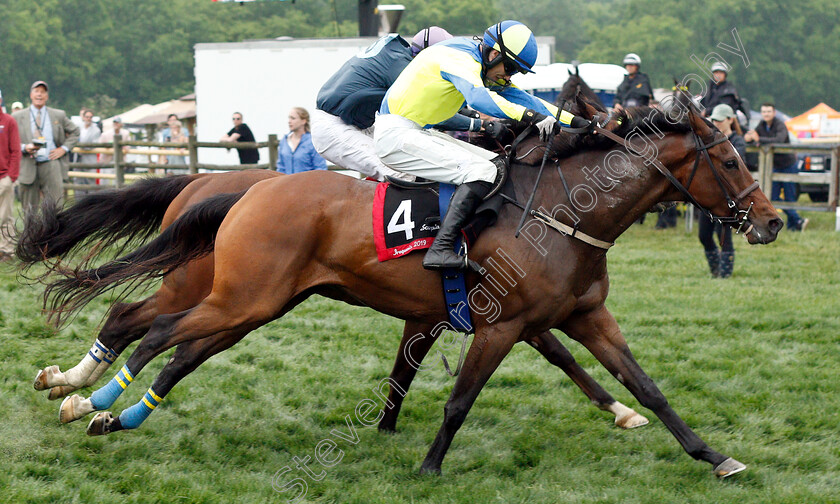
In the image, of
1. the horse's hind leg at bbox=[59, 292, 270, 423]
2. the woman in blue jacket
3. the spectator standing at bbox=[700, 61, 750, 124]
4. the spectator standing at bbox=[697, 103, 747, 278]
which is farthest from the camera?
the spectator standing at bbox=[700, 61, 750, 124]

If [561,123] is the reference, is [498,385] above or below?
below

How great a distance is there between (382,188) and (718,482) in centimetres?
220

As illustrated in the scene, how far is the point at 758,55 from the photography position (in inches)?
1911

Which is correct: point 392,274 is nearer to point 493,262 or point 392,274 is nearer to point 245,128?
point 493,262

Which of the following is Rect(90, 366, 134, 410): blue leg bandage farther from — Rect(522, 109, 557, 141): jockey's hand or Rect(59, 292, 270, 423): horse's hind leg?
Rect(522, 109, 557, 141): jockey's hand

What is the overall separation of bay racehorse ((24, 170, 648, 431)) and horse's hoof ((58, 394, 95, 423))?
0.36 meters

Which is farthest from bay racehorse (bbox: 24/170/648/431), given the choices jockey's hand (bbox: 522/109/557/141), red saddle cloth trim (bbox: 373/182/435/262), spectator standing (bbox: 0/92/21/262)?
spectator standing (bbox: 0/92/21/262)

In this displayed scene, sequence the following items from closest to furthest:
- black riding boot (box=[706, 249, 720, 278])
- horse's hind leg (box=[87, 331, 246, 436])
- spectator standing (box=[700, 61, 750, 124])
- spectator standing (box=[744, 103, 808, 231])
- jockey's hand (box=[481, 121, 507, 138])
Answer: horse's hind leg (box=[87, 331, 246, 436]) < jockey's hand (box=[481, 121, 507, 138]) < black riding boot (box=[706, 249, 720, 278]) < spectator standing (box=[700, 61, 750, 124]) < spectator standing (box=[744, 103, 808, 231])

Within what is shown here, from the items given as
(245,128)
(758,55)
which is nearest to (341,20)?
(758,55)

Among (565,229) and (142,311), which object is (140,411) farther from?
(565,229)

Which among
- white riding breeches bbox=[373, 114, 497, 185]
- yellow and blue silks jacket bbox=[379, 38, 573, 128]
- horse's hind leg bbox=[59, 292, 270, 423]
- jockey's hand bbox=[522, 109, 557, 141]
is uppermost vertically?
yellow and blue silks jacket bbox=[379, 38, 573, 128]

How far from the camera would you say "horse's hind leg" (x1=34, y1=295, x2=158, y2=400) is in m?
4.87

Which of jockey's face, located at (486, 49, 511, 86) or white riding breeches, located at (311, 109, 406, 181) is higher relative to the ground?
jockey's face, located at (486, 49, 511, 86)

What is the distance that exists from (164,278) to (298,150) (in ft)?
13.9
